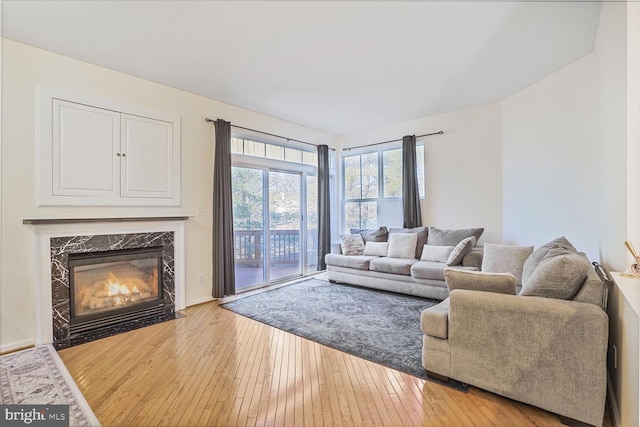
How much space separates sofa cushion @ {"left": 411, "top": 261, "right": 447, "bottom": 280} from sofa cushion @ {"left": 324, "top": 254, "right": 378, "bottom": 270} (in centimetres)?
77

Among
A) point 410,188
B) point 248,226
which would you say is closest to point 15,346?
point 248,226

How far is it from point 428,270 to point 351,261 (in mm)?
1243

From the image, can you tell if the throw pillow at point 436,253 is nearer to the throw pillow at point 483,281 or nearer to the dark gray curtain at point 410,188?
the dark gray curtain at point 410,188

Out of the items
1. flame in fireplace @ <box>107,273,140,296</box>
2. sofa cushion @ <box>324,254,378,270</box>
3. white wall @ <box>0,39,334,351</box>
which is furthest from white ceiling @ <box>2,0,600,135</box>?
sofa cushion @ <box>324,254,378,270</box>

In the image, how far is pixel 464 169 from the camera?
4.74 m

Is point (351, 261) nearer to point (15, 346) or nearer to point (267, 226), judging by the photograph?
point (267, 226)

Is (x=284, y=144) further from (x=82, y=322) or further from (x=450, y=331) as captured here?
(x=450, y=331)

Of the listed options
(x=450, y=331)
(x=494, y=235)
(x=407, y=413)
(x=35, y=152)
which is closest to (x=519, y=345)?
(x=450, y=331)

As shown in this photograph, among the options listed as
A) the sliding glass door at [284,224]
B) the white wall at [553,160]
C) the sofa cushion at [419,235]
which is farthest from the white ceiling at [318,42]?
the sofa cushion at [419,235]

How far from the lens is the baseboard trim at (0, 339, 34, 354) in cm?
262

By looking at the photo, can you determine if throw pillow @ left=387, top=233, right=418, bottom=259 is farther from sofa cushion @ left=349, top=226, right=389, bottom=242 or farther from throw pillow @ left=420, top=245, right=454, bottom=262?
sofa cushion @ left=349, top=226, right=389, bottom=242

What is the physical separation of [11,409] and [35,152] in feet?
7.12

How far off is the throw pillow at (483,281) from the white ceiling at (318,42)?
202 cm

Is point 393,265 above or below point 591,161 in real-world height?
below
